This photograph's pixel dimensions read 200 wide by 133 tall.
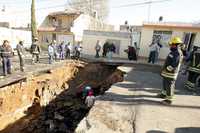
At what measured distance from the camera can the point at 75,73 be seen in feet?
49.8

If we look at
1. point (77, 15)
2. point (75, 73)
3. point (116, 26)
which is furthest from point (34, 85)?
point (116, 26)

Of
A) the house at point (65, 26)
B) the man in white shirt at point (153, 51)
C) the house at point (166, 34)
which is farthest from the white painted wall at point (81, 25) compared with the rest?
the man in white shirt at point (153, 51)

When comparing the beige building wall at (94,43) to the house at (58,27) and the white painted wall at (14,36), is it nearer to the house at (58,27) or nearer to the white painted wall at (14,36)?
the house at (58,27)

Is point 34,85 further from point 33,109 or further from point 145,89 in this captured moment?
point 145,89

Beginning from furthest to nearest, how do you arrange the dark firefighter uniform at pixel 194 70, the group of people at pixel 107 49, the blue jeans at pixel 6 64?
the group of people at pixel 107 49 → the blue jeans at pixel 6 64 → the dark firefighter uniform at pixel 194 70

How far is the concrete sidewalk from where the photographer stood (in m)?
4.32

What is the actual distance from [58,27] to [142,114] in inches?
1058

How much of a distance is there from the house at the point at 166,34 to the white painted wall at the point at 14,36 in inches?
585

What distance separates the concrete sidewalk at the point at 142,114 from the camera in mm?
4324

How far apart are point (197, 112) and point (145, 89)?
2.31 m

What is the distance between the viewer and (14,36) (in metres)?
23.5

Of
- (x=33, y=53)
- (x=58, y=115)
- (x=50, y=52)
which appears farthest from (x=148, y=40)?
(x=58, y=115)

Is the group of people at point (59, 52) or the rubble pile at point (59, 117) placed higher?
the group of people at point (59, 52)

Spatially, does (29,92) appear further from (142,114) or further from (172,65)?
(172,65)
